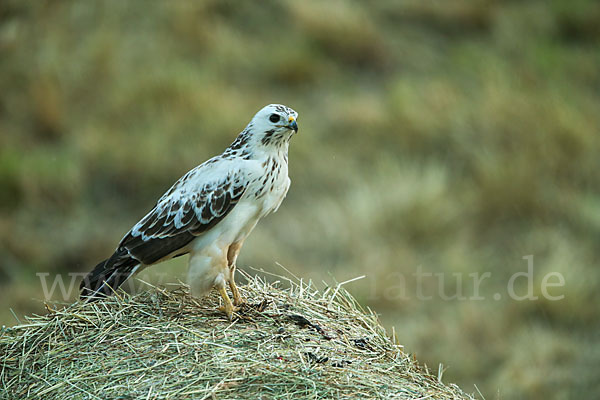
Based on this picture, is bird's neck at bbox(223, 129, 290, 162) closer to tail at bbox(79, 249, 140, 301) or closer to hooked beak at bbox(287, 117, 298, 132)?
hooked beak at bbox(287, 117, 298, 132)

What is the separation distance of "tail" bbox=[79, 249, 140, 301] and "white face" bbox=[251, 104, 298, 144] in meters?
1.15

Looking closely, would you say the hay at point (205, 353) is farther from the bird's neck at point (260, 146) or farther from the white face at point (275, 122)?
the white face at point (275, 122)

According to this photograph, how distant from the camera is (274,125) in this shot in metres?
4.95

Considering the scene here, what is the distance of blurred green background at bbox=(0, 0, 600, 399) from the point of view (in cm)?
966

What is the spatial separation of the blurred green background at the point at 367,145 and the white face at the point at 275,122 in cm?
431

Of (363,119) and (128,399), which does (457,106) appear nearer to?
(363,119)

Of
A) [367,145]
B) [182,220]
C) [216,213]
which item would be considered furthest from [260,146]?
[367,145]

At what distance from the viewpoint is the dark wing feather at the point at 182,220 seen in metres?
4.96

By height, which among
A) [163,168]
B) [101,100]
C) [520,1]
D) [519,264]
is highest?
[520,1]

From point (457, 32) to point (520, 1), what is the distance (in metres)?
1.43

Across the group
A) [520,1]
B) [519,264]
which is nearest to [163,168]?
[519,264]

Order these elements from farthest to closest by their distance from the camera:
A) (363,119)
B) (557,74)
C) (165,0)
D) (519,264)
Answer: (165,0)
(557,74)
(363,119)
(519,264)

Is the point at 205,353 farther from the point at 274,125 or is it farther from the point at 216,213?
the point at 274,125

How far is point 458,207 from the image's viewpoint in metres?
11.1
